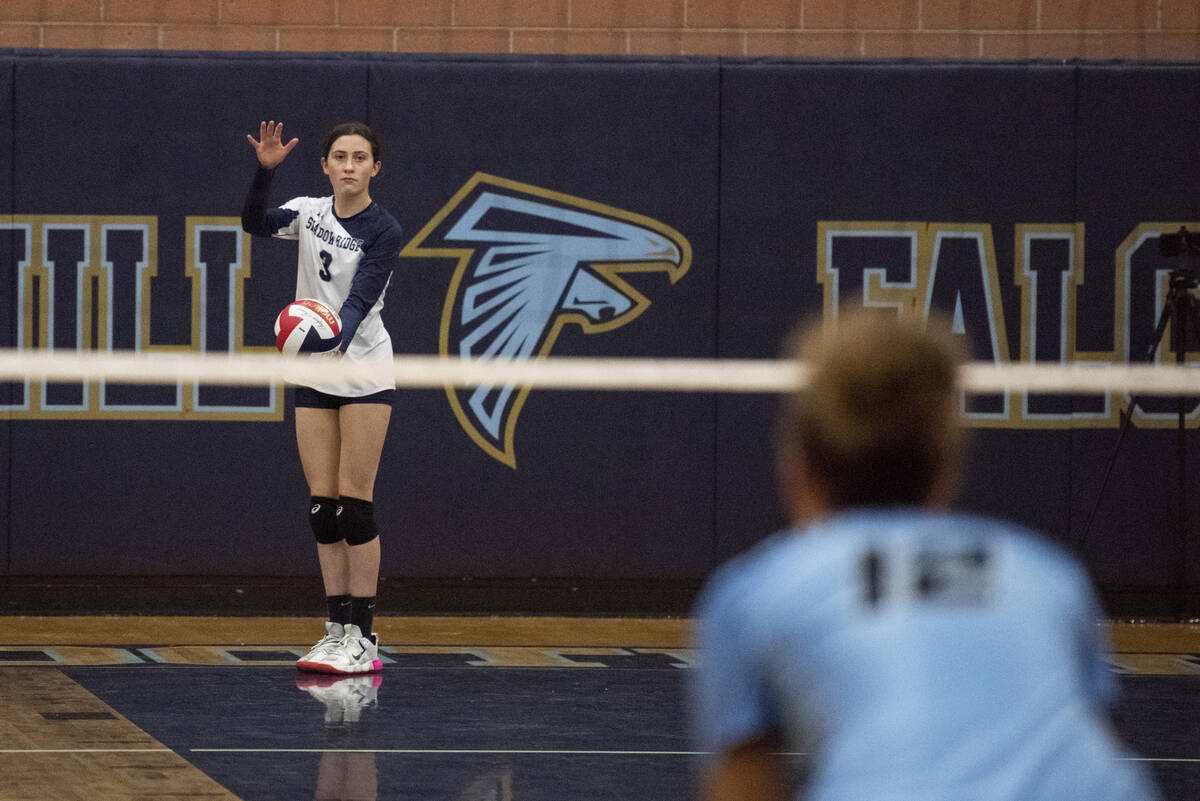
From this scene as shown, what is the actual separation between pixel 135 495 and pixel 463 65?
2432 mm

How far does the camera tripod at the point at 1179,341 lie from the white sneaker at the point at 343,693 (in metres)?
3.60

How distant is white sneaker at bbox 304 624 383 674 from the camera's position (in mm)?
6203

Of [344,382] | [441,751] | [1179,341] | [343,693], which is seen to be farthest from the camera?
[1179,341]

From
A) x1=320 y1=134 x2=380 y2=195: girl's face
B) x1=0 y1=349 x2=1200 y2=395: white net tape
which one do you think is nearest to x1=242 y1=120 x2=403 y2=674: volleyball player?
x1=320 y1=134 x2=380 y2=195: girl's face

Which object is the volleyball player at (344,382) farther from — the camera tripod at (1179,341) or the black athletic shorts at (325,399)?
the camera tripod at (1179,341)

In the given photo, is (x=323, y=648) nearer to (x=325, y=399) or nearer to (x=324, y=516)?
(x=324, y=516)

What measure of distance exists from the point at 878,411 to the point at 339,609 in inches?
194

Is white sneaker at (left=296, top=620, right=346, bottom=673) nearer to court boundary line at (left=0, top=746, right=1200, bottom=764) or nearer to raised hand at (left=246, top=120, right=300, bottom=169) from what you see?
court boundary line at (left=0, top=746, right=1200, bottom=764)

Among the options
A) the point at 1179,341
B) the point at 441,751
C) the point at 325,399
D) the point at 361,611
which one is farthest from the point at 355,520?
the point at 1179,341

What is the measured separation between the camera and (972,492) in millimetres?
8039

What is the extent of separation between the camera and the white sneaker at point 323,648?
6.21m

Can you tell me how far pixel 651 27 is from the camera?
321 inches

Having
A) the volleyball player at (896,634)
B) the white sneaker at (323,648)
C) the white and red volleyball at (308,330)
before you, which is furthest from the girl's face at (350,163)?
the volleyball player at (896,634)

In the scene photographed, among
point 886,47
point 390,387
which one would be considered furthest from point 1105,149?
point 390,387
